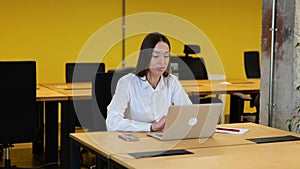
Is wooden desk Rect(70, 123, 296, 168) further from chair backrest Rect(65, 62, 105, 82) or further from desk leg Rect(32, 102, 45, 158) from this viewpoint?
chair backrest Rect(65, 62, 105, 82)

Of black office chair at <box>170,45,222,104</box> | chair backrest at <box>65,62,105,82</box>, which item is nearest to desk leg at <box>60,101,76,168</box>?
chair backrest at <box>65,62,105,82</box>

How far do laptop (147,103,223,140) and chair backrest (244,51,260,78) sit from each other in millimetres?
4343

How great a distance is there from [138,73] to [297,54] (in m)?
1.08

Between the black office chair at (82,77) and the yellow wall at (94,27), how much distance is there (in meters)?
1.30

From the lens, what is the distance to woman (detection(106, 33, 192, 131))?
3.61m

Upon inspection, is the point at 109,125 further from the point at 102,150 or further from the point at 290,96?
the point at 290,96

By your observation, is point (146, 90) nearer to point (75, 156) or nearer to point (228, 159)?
point (75, 156)

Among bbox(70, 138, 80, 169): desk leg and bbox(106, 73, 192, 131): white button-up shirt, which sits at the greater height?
bbox(106, 73, 192, 131): white button-up shirt

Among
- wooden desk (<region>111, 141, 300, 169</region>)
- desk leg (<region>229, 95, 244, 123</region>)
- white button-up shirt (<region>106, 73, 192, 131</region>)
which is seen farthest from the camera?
desk leg (<region>229, 95, 244, 123</region>)

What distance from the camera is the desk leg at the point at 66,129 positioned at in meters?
4.95

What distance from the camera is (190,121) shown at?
3.12 metres

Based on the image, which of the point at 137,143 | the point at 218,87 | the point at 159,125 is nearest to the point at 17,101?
the point at 159,125

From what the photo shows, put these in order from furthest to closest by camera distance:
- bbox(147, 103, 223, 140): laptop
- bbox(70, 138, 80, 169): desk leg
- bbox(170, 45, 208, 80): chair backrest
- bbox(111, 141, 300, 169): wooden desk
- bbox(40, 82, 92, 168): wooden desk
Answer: bbox(170, 45, 208, 80): chair backrest < bbox(40, 82, 92, 168): wooden desk < bbox(70, 138, 80, 169): desk leg < bbox(147, 103, 223, 140): laptop < bbox(111, 141, 300, 169): wooden desk

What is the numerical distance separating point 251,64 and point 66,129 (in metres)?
3.35
